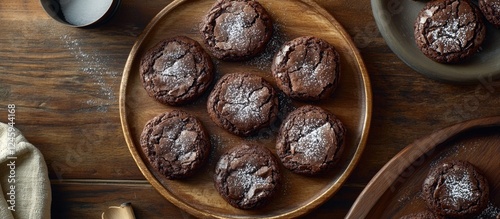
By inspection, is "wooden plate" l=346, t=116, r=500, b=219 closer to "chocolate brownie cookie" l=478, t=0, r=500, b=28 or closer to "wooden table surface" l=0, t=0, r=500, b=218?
"wooden table surface" l=0, t=0, r=500, b=218

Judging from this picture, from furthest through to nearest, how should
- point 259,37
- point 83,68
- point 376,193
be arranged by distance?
point 83,68, point 259,37, point 376,193

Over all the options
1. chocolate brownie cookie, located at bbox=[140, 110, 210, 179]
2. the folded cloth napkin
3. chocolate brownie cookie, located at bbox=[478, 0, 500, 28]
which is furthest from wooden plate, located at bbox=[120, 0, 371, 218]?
chocolate brownie cookie, located at bbox=[478, 0, 500, 28]

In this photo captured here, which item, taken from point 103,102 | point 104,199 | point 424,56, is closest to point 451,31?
point 424,56

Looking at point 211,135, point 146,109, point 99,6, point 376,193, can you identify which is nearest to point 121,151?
point 146,109

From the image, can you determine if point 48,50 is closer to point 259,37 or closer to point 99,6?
point 99,6

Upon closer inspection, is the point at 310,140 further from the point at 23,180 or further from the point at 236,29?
the point at 23,180

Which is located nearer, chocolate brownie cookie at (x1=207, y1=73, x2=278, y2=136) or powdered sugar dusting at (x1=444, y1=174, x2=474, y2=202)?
powdered sugar dusting at (x1=444, y1=174, x2=474, y2=202)

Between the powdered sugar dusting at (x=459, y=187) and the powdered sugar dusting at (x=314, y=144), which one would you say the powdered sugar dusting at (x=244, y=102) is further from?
the powdered sugar dusting at (x=459, y=187)

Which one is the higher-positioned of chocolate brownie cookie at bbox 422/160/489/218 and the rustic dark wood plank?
chocolate brownie cookie at bbox 422/160/489/218
